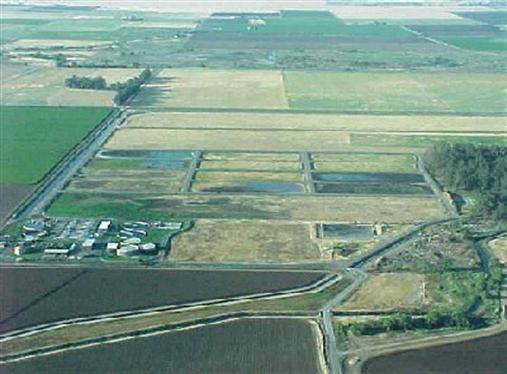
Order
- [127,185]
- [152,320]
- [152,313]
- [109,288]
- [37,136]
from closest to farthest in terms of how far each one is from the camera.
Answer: [152,320], [152,313], [109,288], [127,185], [37,136]

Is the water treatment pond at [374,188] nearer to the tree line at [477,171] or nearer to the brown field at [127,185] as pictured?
the tree line at [477,171]

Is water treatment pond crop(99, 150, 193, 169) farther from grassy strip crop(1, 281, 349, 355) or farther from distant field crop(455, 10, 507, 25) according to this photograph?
distant field crop(455, 10, 507, 25)

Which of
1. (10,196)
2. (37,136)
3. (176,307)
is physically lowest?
(37,136)

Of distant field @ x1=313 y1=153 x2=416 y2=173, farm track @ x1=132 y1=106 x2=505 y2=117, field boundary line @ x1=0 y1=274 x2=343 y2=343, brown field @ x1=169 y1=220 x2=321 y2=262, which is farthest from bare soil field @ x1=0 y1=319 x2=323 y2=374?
farm track @ x1=132 y1=106 x2=505 y2=117

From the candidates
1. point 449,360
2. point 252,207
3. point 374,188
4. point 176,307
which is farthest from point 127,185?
point 449,360

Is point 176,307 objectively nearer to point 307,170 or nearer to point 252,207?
point 252,207

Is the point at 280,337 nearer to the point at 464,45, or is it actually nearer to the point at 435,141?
the point at 435,141

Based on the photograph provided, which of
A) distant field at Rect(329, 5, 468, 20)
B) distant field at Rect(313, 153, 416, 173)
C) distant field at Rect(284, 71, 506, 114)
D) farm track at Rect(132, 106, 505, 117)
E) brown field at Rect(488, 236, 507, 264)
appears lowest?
distant field at Rect(329, 5, 468, 20)
